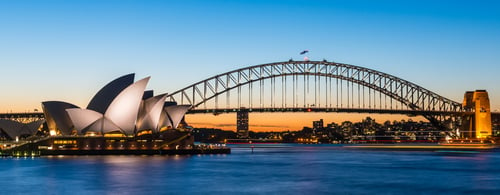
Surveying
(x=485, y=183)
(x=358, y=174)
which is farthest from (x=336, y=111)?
(x=485, y=183)

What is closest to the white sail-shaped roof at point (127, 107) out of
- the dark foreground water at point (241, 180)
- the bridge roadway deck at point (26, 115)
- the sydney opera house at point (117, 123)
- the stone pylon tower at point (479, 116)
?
the sydney opera house at point (117, 123)

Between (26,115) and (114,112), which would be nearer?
(114,112)

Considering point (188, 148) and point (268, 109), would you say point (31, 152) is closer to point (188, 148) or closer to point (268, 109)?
point (188, 148)

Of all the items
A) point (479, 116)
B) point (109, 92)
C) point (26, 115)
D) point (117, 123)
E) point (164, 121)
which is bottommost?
point (117, 123)

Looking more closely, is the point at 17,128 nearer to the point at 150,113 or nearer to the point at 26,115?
the point at 26,115

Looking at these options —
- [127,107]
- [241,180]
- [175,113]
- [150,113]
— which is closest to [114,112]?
[127,107]

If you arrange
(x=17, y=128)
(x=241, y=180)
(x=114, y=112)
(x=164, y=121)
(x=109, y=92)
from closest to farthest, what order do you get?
(x=241, y=180) < (x=114, y=112) < (x=109, y=92) < (x=164, y=121) < (x=17, y=128)

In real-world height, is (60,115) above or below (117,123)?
above

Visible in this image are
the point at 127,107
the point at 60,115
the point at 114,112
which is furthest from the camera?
the point at 60,115
